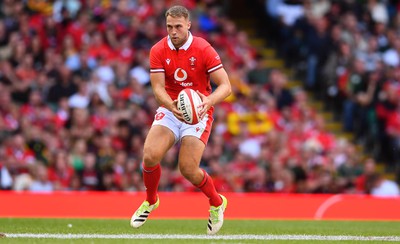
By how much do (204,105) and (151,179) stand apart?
1.14 metres

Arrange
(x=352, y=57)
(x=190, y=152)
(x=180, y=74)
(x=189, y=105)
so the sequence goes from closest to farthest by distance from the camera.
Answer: (x=189, y=105) < (x=190, y=152) < (x=180, y=74) < (x=352, y=57)

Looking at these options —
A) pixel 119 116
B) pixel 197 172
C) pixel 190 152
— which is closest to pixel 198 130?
pixel 190 152

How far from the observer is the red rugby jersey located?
424 inches

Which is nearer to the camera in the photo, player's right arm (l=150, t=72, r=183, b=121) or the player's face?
player's right arm (l=150, t=72, r=183, b=121)

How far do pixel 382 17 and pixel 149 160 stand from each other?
509 inches

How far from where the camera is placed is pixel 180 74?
10.8 m

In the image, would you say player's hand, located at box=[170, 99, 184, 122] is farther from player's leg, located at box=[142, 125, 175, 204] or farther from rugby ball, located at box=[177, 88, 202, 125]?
player's leg, located at box=[142, 125, 175, 204]

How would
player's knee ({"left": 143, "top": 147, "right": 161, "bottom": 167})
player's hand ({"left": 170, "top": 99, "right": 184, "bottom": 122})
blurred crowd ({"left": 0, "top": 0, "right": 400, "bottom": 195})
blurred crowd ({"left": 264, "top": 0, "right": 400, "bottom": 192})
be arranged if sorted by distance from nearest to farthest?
player's hand ({"left": 170, "top": 99, "right": 184, "bottom": 122}) → player's knee ({"left": 143, "top": 147, "right": 161, "bottom": 167}) → blurred crowd ({"left": 0, "top": 0, "right": 400, "bottom": 195}) → blurred crowd ({"left": 264, "top": 0, "right": 400, "bottom": 192})

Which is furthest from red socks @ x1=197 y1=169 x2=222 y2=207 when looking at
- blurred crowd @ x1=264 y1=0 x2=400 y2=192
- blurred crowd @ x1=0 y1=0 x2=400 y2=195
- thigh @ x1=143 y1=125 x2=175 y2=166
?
blurred crowd @ x1=264 y1=0 x2=400 y2=192

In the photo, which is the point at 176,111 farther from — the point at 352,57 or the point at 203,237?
the point at 352,57

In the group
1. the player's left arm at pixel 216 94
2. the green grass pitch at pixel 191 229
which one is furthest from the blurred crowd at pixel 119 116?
the player's left arm at pixel 216 94

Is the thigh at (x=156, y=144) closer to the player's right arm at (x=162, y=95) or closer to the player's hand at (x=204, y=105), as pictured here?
the player's right arm at (x=162, y=95)

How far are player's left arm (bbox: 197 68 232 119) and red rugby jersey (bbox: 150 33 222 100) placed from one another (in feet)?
0.25

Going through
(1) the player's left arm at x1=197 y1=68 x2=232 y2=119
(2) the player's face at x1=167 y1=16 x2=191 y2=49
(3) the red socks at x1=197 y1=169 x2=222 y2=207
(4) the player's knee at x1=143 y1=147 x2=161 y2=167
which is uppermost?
(2) the player's face at x1=167 y1=16 x2=191 y2=49
